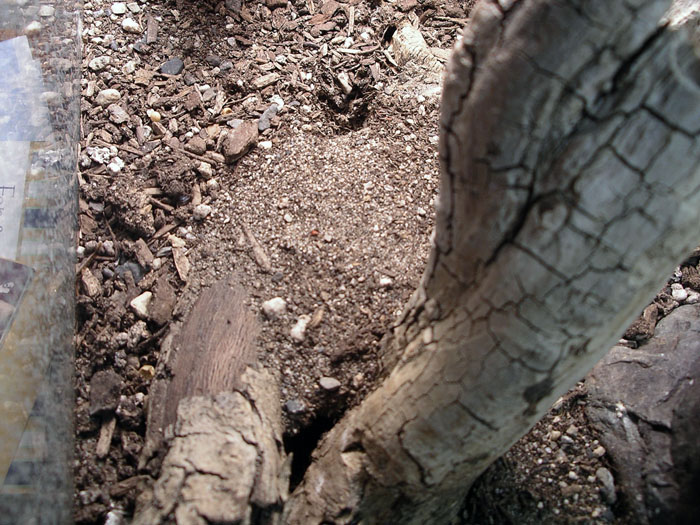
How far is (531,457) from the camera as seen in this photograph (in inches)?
68.9

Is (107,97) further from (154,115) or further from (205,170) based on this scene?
(205,170)

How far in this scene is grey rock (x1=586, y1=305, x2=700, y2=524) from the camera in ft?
5.33

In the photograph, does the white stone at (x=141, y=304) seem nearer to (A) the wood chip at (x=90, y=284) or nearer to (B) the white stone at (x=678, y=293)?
(A) the wood chip at (x=90, y=284)

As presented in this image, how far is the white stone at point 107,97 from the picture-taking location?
2527mm

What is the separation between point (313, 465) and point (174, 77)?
1.79m

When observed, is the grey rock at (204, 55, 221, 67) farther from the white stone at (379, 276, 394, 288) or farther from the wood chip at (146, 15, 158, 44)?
the white stone at (379, 276, 394, 288)

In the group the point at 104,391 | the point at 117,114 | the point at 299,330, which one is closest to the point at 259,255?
the point at 299,330

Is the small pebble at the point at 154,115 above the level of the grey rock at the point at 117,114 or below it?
above

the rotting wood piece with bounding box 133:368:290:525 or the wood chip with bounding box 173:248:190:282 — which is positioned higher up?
the rotting wood piece with bounding box 133:368:290:525

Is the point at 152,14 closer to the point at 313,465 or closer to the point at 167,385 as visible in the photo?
the point at 167,385

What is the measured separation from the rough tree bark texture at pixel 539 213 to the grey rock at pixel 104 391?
0.94 metres

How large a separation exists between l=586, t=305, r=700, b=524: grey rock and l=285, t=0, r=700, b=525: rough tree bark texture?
0.60m

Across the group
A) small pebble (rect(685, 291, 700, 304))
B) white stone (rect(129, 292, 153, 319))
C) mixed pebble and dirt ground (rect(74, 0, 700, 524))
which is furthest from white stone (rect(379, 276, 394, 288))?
small pebble (rect(685, 291, 700, 304))

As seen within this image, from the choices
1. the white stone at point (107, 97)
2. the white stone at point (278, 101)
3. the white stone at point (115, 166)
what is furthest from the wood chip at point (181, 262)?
the white stone at point (107, 97)
